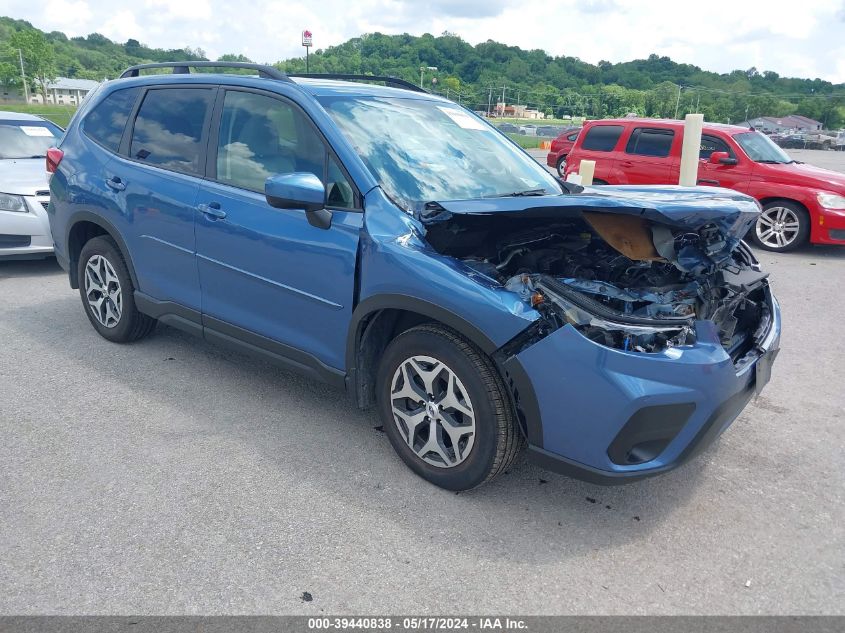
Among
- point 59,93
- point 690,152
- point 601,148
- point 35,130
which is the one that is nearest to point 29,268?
point 35,130

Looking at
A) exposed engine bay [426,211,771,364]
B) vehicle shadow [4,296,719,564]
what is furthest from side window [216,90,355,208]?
vehicle shadow [4,296,719,564]

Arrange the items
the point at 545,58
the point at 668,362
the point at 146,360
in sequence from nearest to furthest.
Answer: the point at 668,362 < the point at 146,360 < the point at 545,58

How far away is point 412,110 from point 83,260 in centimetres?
270

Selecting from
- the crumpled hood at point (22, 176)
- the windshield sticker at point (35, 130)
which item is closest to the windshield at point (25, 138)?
the windshield sticker at point (35, 130)

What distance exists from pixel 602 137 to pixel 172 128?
9.19 m

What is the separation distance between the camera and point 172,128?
4.37 meters

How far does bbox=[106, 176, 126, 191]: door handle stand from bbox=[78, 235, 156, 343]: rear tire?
1.40 feet

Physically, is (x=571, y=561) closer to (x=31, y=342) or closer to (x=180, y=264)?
(x=180, y=264)

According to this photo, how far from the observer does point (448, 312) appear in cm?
297

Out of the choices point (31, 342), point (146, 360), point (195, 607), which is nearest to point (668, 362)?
point (195, 607)

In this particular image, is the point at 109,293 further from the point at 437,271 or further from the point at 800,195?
the point at 800,195

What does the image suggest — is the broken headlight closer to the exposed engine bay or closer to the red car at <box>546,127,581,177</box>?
the exposed engine bay

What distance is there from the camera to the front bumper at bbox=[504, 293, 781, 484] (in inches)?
104

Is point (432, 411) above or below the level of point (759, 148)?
below
